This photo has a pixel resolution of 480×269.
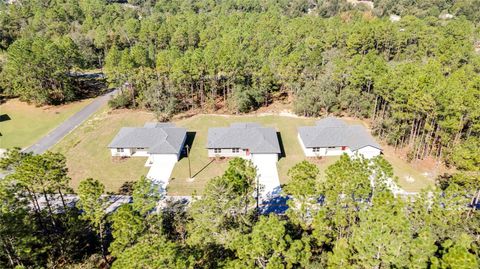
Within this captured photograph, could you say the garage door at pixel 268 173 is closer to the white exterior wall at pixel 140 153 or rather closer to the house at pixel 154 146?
the house at pixel 154 146

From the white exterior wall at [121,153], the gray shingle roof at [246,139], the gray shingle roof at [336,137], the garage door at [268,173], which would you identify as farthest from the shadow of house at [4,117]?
the gray shingle roof at [336,137]

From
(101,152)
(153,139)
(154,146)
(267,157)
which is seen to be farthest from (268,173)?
(101,152)

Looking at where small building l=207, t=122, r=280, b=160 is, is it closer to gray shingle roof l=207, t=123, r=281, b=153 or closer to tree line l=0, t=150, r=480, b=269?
gray shingle roof l=207, t=123, r=281, b=153

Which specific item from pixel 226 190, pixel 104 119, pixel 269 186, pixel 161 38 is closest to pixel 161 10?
pixel 161 38

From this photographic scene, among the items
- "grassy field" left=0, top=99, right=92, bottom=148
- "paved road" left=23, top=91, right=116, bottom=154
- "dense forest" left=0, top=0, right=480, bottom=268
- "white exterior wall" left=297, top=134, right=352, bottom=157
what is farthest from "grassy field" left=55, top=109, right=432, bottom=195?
"grassy field" left=0, top=99, right=92, bottom=148

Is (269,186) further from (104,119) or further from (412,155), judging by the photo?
(104,119)

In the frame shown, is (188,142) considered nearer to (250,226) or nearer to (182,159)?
(182,159)
